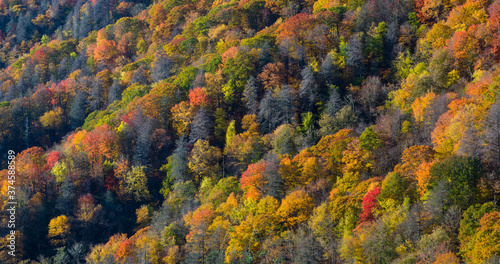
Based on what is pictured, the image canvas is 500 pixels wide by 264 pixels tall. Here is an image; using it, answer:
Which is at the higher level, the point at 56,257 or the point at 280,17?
the point at 280,17

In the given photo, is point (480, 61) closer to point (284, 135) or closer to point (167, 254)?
point (284, 135)

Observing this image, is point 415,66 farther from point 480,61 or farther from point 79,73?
point 79,73

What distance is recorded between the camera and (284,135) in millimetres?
92688

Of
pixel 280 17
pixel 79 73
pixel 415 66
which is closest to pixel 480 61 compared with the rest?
pixel 415 66

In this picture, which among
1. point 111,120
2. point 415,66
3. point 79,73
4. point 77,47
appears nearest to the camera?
point 415,66

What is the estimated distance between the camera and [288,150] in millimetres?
90625

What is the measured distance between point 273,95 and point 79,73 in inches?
3394

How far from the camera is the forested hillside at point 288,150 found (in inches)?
2486

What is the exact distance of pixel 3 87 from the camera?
16688cm

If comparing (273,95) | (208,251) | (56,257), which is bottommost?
(56,257)

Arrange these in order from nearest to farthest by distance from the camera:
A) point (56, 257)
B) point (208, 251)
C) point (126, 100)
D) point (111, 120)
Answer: point (208, 251) < point (56, 257) < point (111, 120) < point (126, 100)

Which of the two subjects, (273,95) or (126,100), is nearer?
(273,95)

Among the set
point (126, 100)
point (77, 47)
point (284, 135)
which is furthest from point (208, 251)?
point (77, 47)

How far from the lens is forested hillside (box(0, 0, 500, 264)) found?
63.2 metres
